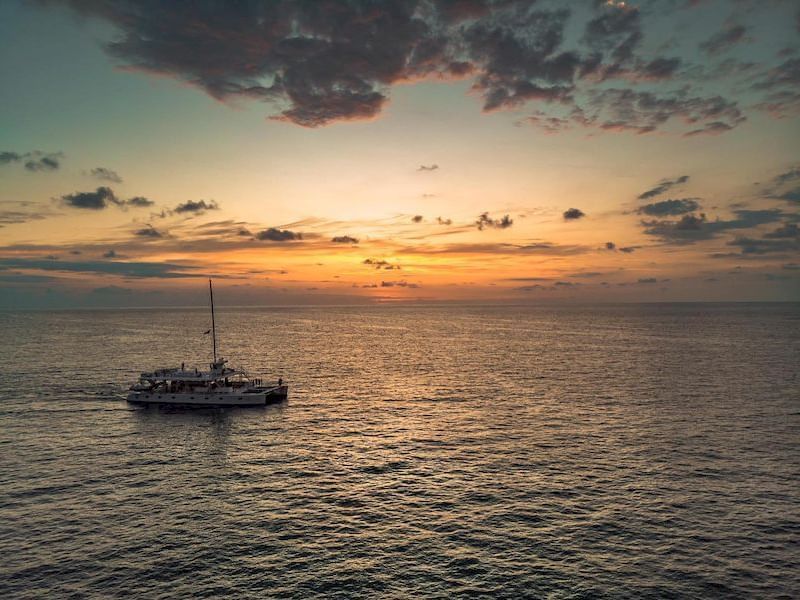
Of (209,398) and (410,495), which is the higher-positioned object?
(209,398)

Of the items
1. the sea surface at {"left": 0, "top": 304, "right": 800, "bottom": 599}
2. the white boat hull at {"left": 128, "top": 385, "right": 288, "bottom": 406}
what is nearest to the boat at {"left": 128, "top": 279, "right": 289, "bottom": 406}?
the white boat hull at {"left": 128, "top": 385, "right": 288, "bottom": 406}

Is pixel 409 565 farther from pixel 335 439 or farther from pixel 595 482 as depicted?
pixel 335 439

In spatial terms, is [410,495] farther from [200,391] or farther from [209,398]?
[200,391]

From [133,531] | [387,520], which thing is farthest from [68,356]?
[387,520]

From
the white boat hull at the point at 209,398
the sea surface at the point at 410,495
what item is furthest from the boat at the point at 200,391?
the sea surface at the point at 410,495

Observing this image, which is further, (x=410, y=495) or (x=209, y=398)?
(x=209, y=398)

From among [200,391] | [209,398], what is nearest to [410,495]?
[209,398]

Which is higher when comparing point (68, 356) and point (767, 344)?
point (68, 356)
